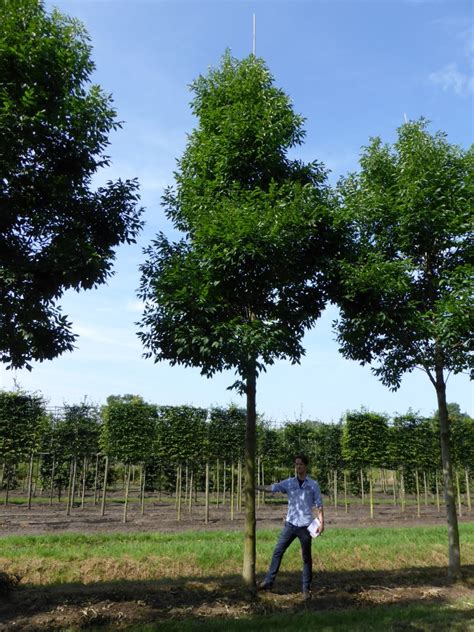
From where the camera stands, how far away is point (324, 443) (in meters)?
27.0

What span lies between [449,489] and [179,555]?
5.71 metres

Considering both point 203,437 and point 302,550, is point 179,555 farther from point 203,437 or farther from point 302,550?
point 203,437

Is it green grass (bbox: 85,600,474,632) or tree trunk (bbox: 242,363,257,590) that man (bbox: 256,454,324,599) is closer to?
tree trunk (bbox: 242,363,257,590)

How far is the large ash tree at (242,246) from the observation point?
24.4 feet

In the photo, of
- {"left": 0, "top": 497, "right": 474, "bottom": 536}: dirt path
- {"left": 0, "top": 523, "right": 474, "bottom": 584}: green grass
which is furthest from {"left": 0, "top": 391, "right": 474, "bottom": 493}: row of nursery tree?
{"left": 0, "top": 523, "right": 474, "bottom": 584}: green grass

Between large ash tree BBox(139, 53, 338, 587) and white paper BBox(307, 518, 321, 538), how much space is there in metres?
0.90

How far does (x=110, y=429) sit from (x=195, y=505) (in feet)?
29.5

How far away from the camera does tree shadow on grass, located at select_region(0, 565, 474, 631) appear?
6.30 meters

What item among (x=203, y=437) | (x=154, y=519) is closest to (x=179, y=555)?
(x=154, y=519)

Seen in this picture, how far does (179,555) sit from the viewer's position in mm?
10836

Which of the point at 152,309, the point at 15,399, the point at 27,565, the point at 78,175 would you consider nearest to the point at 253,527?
the point at 152,309

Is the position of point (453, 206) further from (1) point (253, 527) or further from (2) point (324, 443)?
(2) point (324, 443)

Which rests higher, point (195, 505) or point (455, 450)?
point (455, 450)

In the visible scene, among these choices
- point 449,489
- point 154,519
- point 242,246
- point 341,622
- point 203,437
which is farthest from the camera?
point 203,437
